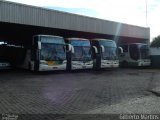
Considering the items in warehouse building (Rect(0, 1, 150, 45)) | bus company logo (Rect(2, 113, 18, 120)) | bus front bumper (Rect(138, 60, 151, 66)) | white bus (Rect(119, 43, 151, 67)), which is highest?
warehouse building (Rect(0, 1, 150, 45))

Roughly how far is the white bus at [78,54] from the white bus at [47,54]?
918 mm

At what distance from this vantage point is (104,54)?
72.2 ft

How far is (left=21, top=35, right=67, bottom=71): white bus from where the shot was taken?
18094mm

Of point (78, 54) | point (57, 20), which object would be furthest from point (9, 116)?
point (57, 20)

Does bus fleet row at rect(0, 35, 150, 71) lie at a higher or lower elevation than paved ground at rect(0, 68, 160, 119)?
higher

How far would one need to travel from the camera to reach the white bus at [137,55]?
26.7 meters

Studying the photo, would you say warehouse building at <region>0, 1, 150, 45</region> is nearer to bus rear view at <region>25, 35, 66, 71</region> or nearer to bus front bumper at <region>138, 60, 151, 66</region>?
bus rear view at <region>25, 35, 66, 71</region>

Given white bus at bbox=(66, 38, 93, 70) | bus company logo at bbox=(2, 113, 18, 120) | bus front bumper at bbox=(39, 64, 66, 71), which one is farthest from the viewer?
white bus at bbox=(66, 38, 93, 70)

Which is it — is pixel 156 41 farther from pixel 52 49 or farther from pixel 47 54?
pixel 47 54

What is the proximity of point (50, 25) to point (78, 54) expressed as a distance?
11.5ft

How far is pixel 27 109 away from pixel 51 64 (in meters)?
10.2

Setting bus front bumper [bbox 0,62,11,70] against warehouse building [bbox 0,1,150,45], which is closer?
warehouse building [bbox 0,1,150,45]

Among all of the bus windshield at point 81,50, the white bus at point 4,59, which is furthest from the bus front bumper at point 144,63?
the white bus at point 4,59

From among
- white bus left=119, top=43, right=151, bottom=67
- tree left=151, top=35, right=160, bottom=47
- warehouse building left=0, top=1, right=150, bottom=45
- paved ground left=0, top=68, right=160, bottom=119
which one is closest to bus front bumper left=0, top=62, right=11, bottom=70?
warehouse building left=0, top=1, right=150, bottom=45
